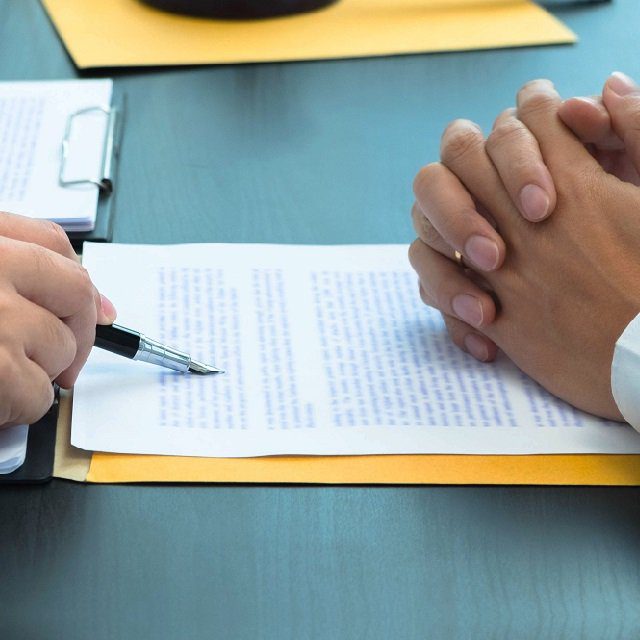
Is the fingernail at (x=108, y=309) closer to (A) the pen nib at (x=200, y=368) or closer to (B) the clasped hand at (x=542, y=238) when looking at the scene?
(A) the pen nib at (x=200, y=368)

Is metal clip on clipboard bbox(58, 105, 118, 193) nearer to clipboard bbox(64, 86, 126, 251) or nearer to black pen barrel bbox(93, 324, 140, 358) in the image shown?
clipboard bbox(64, 86, 126, 251)

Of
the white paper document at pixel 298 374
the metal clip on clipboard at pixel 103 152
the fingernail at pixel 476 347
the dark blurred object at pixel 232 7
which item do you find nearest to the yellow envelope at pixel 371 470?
the white paper document at pixel 298 374

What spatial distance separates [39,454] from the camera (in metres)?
0.62

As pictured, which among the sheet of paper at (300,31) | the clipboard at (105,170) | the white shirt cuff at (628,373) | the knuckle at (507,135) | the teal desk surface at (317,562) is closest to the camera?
the teal desk surface at (317,562)

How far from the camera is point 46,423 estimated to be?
25.3 inches

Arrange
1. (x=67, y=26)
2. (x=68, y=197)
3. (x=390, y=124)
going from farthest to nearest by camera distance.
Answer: (x=67, y=26)
(x=390, y=124)
(x=68, y=197)

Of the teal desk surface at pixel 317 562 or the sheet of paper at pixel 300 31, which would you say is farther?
the sheet of paper at pixel 300 31

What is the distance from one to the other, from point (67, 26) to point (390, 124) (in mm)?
439

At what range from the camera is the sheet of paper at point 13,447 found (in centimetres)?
60

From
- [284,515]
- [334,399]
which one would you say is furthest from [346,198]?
[284,515]

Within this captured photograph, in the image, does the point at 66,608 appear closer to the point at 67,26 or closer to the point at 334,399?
the point at 334,399

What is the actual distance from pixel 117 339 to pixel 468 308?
239 mm

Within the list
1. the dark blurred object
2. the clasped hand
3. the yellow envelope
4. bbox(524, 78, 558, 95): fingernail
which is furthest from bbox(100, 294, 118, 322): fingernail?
the dark blurred object

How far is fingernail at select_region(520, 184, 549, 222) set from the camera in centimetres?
71
